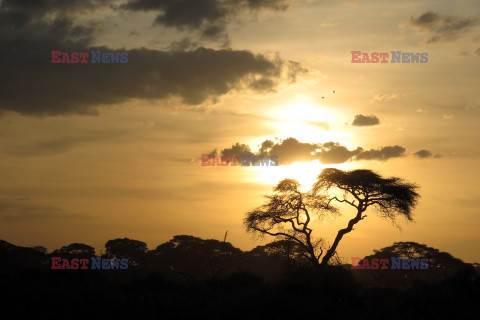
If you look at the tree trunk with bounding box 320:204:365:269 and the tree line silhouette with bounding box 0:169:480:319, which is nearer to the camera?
the tree line silhouette with bounding box 0:169:480:319

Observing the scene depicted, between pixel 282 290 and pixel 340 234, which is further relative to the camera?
pixel 340 234

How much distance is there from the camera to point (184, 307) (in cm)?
3309

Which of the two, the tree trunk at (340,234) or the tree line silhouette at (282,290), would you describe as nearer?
the tree line silhouette at (282,290)

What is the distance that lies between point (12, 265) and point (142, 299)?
52712mm

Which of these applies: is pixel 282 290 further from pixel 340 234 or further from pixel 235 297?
pixel 340 234

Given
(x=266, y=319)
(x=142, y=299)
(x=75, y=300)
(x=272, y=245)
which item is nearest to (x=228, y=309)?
(x=266, y=319)

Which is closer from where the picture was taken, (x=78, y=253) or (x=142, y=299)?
(x=142, y=299)

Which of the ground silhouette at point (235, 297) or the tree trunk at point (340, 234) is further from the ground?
the tree trunk at point (340, 234)

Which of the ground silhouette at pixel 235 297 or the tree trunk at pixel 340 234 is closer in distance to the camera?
the ground silhouette at pixel 235 297

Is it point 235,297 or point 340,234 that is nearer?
point 235,297

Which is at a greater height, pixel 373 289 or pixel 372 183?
pixel 372 183

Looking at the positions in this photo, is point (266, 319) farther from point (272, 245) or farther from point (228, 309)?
point (272, 245)

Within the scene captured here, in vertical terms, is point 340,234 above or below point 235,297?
above

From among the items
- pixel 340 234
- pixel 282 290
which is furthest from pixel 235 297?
pixel 340 234
